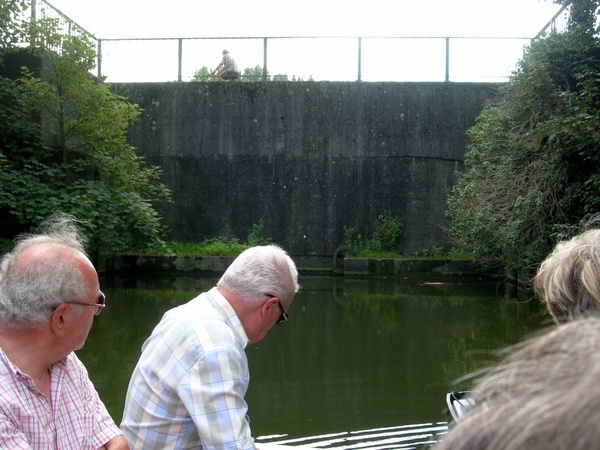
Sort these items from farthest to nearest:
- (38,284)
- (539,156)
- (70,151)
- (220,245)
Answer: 1. (220,245)
2. (70,151)
3. (539,156)
4. (38,284)

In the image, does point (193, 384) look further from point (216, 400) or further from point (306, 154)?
point (306, 154)

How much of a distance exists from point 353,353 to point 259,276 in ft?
15.2

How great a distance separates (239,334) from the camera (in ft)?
7.52

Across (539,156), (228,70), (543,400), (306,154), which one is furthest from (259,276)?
(228,70)

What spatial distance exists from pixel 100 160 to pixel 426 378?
7.53 meters

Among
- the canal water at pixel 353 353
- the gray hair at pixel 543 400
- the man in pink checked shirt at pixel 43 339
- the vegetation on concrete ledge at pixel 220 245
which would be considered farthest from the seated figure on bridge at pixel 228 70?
the gray hair at pixel 543 400

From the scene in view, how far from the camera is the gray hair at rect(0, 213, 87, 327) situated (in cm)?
195

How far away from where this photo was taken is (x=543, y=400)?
0.54 m

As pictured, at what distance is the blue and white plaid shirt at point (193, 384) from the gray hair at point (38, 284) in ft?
1.20

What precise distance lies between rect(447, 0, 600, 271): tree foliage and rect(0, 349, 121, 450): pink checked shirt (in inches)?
283

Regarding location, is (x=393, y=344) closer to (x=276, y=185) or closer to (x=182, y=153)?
(x=276, y=185)

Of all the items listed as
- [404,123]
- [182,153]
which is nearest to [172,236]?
[182,153]

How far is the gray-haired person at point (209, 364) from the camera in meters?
2.04

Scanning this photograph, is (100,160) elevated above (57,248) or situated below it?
above
